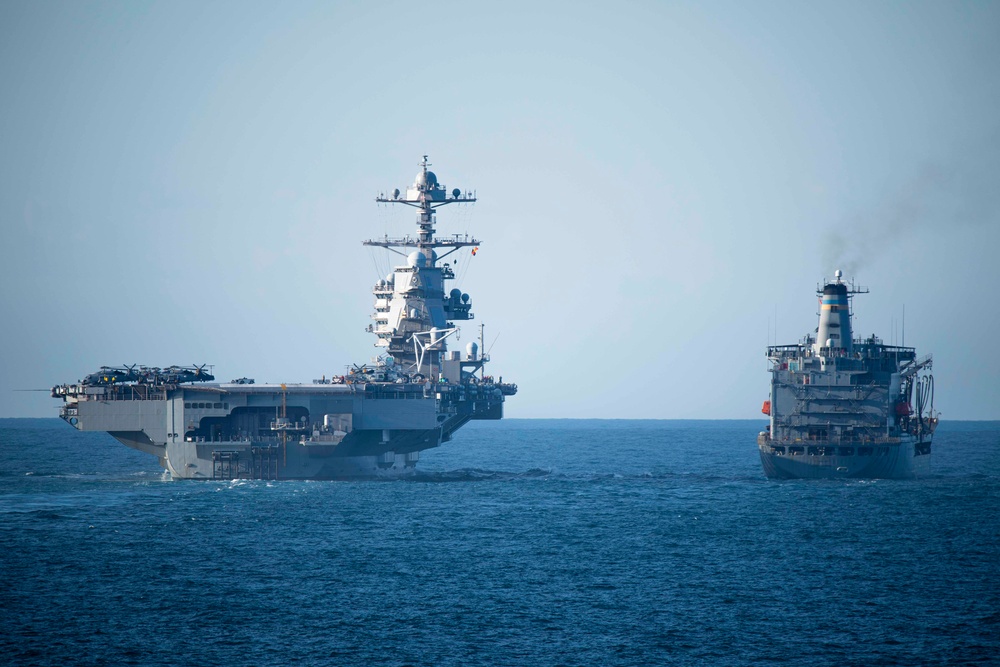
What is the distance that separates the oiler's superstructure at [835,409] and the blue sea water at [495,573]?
5.18ft

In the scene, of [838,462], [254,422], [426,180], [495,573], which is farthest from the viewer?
[426,180]

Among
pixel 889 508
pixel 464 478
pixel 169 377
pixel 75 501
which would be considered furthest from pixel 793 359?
pixel 75 501

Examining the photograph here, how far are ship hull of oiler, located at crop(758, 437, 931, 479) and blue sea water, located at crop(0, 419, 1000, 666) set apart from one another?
840 millimetres

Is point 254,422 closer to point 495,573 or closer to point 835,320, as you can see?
point 495,573

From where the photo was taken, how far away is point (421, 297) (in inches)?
2635

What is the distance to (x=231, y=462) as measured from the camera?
2223 inches

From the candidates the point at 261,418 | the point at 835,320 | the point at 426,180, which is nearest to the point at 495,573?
the point at 261,418

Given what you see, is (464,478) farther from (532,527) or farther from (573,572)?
(573,572)

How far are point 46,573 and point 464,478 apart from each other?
107 ft

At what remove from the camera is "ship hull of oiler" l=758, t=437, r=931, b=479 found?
196 ft

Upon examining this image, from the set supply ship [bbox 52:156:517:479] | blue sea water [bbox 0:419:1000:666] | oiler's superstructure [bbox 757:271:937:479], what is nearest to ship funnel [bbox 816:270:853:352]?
oiler's superstructure [bbox 757:271:937:479]

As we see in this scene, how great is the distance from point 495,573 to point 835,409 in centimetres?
2842

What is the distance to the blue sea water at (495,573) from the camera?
28.3 metres

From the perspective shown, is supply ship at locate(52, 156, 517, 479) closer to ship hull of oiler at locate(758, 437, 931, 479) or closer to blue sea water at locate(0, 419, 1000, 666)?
blue sea water at locate(0, 419, 1000, 666)
